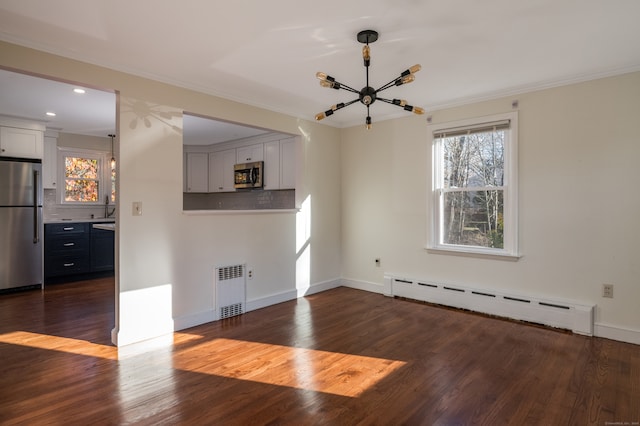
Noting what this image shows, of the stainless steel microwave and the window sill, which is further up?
the stainless steel microwave

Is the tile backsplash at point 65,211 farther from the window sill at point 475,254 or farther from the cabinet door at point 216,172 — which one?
the window sill at point 475,254

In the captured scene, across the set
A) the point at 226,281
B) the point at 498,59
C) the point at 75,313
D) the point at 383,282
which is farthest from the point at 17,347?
the point at 498,59

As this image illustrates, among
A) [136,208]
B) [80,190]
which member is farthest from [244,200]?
[136,208]

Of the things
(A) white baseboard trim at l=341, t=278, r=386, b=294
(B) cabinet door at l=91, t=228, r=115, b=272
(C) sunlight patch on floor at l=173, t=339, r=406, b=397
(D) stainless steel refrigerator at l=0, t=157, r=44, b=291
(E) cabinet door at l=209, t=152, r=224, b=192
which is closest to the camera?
(C) sunlight patch on floor at l=173, t=339, r=406, b=397

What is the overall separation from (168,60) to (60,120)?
11.3 feet

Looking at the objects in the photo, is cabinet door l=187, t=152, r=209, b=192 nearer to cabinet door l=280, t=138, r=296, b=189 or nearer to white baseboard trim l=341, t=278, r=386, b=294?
cabinet door l=280, t=138, r=296, b=189

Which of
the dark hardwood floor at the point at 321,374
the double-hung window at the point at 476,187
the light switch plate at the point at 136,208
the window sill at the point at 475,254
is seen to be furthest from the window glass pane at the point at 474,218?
the light switch plate at the point at 136,208

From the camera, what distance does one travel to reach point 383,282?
4.97m

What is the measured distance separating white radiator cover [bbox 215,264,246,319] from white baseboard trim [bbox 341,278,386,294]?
1839 millimetres

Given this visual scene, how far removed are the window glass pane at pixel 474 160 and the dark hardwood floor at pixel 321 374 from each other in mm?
1613

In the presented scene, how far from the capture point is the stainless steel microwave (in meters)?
6.10

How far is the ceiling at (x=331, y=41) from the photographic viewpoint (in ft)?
7.43

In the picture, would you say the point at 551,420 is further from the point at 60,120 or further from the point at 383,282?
the point at 60,120

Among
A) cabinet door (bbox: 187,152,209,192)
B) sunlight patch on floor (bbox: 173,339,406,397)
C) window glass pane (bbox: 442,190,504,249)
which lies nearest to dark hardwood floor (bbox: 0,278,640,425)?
sunlight patch on floor (bbox: 173,339,406,397)
